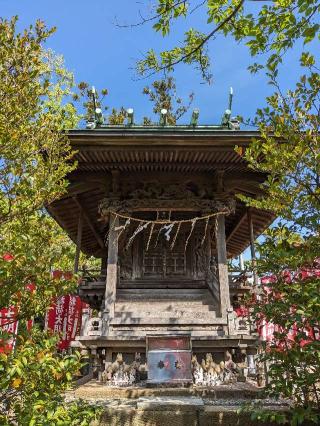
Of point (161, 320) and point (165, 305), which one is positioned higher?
point (165, 305)

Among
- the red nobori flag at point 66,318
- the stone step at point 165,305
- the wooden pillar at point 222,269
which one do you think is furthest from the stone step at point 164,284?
the red nobori flag at point 66,318

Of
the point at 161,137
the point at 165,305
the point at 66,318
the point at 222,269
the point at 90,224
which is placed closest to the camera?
the point at 161,137

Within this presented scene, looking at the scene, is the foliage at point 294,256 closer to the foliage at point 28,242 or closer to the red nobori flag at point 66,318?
the foliage at point 28,242

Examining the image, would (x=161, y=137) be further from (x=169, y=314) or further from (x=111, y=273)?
(x=169, y=314)

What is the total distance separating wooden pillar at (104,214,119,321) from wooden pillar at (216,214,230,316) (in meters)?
2.60

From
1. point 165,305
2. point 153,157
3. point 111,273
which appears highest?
point 153,157

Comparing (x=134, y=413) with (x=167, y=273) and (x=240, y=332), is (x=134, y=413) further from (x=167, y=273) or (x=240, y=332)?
(x=167, y=273)

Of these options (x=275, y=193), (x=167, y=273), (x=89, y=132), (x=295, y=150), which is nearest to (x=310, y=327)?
(x=275, y=193)

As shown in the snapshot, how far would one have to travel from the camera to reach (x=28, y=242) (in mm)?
3814

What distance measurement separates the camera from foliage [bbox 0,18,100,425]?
10.8 ft

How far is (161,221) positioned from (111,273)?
5.91 feet

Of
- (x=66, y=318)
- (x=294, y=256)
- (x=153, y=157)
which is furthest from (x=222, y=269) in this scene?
(x=66, y=318)

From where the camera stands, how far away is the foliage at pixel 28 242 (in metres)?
3.29

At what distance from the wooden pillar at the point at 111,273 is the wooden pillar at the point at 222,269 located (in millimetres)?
2603
